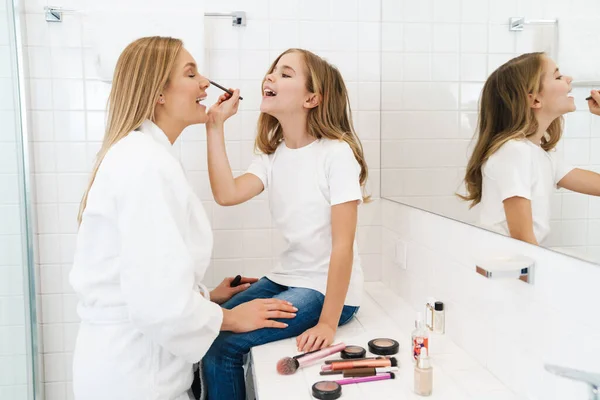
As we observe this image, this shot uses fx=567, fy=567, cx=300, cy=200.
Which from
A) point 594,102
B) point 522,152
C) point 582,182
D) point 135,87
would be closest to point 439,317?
point 522,152

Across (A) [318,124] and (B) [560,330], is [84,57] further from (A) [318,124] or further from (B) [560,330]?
(B) [560,330]

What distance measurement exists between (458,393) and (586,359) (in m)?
0.29

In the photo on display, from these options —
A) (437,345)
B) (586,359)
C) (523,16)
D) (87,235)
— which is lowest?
(437,345)

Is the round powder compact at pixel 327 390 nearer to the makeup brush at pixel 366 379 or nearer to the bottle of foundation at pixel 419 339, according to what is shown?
the makeup brush at pixel 366 379

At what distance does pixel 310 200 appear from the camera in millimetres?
1663

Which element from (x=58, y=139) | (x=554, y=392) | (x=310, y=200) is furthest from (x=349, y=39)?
(x=554, y=392)

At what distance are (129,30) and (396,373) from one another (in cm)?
133

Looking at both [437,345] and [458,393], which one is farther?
[437,345]

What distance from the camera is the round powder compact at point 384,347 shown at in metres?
1.38

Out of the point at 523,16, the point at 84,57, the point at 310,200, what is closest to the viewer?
the point at 523,16

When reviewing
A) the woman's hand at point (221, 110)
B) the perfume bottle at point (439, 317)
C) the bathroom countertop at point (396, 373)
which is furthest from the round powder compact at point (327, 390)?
the woman's hand at point (221, 110)

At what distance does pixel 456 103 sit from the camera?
56.8 inches

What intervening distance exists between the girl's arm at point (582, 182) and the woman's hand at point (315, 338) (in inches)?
27.2

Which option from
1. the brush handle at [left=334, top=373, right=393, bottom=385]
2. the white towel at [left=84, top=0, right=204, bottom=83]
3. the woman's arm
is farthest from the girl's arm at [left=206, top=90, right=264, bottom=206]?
the woman's arm
